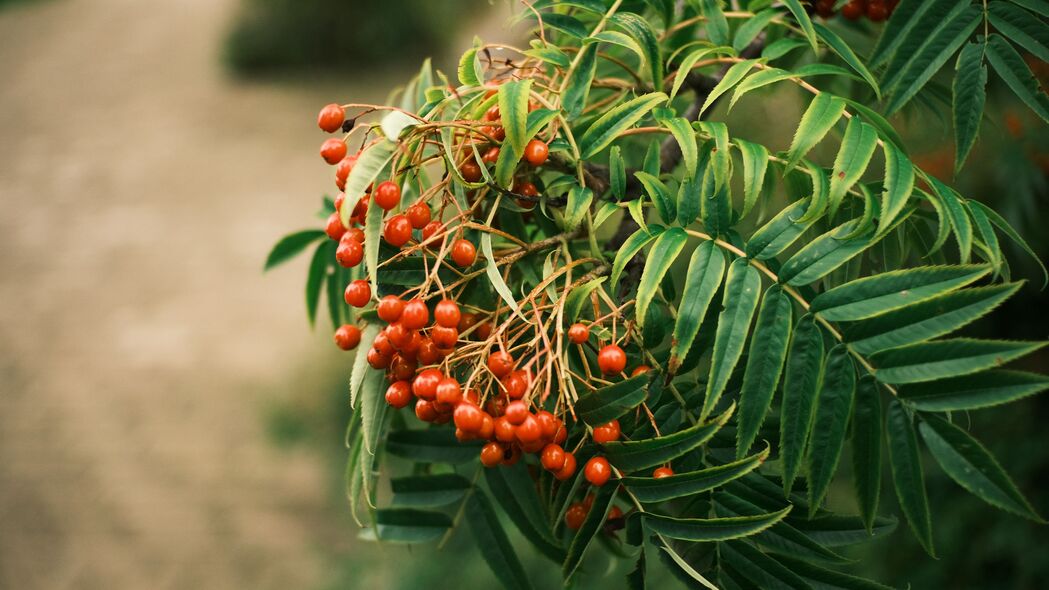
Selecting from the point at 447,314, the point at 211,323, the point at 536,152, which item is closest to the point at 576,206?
the point at 536,152

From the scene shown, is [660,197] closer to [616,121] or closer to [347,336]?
[616,121]

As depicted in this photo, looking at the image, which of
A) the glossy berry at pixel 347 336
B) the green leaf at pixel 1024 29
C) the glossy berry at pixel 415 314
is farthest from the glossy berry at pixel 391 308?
the green leaf at pixel 1024 29

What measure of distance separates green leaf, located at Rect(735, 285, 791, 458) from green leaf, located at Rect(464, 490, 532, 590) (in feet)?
1.26

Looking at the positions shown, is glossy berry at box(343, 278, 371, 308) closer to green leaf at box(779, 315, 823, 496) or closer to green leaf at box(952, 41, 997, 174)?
green leaf at box(779, 315, 823, 496)

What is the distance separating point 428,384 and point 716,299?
31 cm

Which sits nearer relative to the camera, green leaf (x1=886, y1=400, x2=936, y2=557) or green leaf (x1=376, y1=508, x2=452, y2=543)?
green leaf (x1=886, y1=400, x2=936, y2=557)

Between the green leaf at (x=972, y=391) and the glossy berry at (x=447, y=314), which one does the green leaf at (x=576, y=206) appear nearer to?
the glossy berry at (x=447, y=314)

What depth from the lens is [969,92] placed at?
0.91m

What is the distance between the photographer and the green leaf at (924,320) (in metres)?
0.72

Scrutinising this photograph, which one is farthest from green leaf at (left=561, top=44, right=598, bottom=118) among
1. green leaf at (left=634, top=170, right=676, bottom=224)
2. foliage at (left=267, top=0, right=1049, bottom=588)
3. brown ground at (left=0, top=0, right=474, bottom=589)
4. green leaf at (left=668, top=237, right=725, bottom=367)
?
brown ground at (left=0, top=0, right=474, bottom=589)

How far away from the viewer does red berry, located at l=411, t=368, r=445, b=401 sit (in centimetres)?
79

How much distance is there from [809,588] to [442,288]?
0.45 meters

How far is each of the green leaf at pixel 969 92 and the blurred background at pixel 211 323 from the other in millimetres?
317

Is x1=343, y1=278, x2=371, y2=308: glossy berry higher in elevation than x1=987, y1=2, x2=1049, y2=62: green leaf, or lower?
lower
